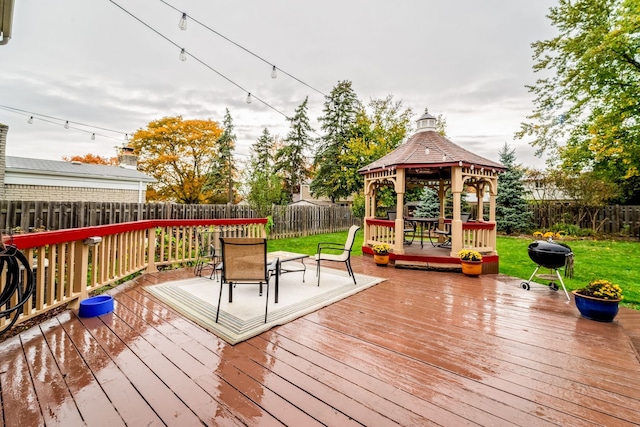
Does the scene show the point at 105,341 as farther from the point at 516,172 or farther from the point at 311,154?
the point at 311,154

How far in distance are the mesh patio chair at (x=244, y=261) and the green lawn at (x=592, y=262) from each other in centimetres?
481

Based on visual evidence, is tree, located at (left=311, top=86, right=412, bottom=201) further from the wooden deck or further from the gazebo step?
the wooden deck

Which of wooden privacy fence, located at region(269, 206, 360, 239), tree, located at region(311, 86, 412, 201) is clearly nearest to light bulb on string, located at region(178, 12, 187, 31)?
wooden privacy fence, located at region(269, 206, 360, 239)

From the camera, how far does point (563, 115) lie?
1262cm

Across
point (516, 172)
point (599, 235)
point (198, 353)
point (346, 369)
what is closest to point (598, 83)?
point (516, 172)

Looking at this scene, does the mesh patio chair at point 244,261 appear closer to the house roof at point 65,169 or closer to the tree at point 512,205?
the house roof at point 65,169

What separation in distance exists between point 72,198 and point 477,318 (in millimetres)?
14907

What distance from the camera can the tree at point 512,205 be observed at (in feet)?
42.3

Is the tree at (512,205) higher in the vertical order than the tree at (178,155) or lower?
lower

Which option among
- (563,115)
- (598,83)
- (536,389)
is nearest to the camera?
(536,389)

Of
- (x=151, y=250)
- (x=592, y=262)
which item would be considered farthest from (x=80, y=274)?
(x=592, y=262)

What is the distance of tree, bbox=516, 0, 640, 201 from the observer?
32.7 ft

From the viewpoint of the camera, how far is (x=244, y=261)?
10.7 feet

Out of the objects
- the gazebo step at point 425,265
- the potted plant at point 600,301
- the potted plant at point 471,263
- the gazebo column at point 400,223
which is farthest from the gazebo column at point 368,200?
the potted plant at point 600,301
